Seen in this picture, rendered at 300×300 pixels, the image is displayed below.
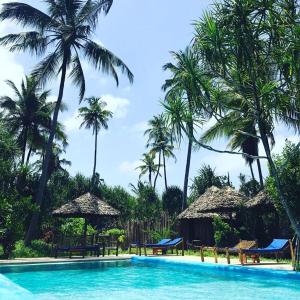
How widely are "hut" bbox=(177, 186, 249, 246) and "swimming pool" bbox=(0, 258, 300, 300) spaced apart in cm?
411

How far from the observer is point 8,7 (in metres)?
21.3

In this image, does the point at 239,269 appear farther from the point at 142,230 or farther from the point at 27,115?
the point at 27,115

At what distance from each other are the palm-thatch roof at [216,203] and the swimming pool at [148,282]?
393 centimetres

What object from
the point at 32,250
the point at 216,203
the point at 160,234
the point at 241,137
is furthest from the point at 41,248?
the point at 241,137

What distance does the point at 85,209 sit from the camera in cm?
1948

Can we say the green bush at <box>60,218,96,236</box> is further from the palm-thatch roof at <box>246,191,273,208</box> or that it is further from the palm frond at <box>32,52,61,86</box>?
the palm-thatch roof at <box>246,191,273,208</box>

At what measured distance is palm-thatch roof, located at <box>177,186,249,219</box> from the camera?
63.3ft

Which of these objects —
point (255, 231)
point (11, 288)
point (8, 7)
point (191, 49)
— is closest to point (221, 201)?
point (255, 231)

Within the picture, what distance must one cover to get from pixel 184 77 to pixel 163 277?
6.16m

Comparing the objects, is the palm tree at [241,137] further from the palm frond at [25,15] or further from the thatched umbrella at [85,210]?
the palm frond at [25,15]

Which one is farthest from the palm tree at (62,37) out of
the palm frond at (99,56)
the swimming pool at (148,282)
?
the swimming pool at (148,282)

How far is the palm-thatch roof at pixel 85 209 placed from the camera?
1930cm

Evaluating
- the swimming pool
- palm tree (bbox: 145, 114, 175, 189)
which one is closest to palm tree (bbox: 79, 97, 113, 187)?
palm tree (bbox: 145, 114, 175, 189)

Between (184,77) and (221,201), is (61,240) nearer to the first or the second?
(221,201)
